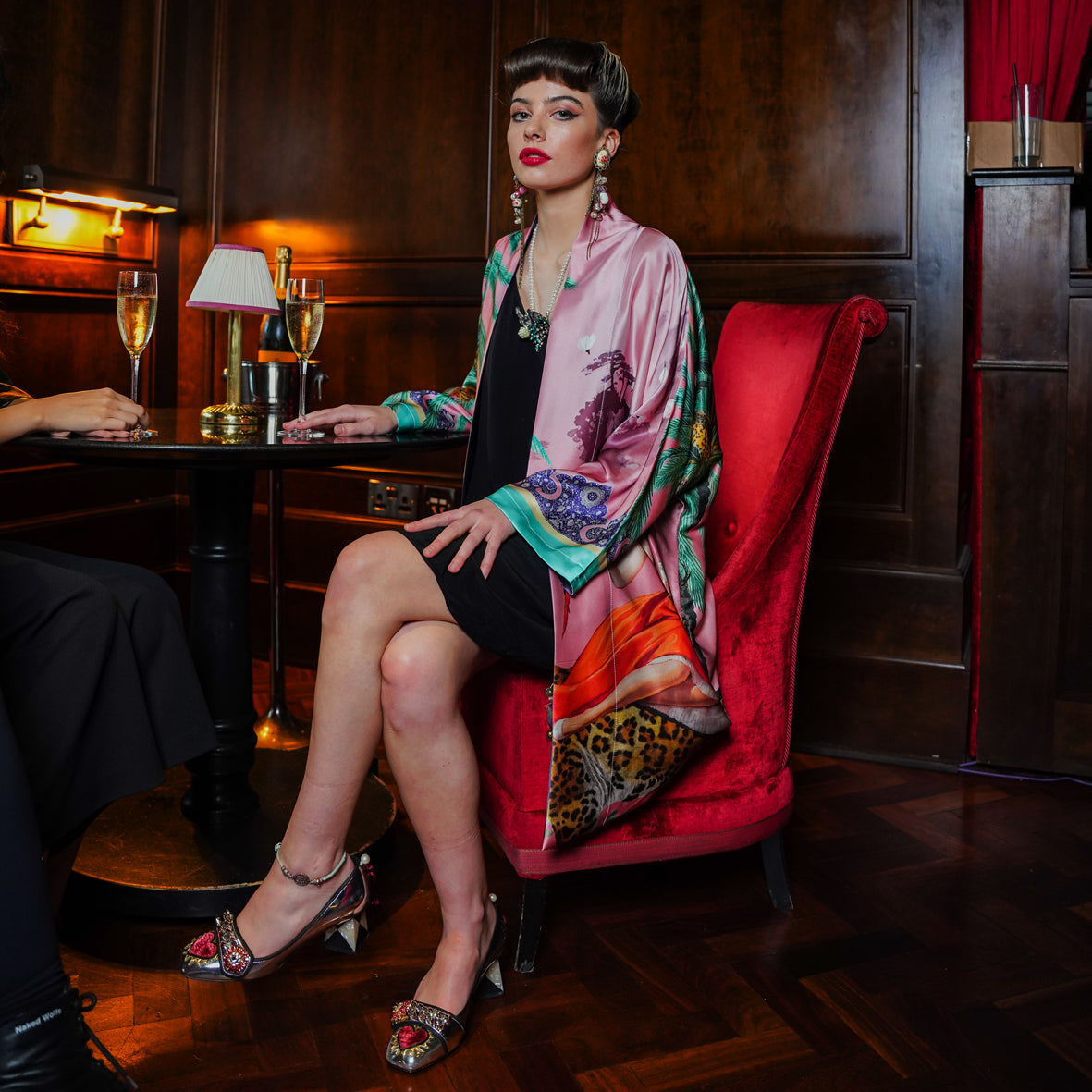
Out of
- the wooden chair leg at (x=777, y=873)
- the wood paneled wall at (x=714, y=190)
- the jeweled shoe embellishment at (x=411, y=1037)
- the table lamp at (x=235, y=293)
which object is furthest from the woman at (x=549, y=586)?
the wood paneled wall at (x=714, y=190)

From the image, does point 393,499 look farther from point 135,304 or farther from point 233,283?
point 135,304

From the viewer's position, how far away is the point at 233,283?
6.93 ft

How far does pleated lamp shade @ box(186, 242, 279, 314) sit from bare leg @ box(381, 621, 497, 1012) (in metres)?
0.85

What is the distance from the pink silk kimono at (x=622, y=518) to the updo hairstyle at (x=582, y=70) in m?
0.17

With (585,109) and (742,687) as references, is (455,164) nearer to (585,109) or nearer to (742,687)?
(585,109)

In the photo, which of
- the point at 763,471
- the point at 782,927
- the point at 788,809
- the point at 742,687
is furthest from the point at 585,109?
the point at 782,927

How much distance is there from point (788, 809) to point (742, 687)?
266mm

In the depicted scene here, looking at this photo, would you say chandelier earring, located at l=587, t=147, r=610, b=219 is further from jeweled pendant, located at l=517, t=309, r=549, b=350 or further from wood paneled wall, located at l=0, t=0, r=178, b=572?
wood paneled wall, located at l=0, t=0, r=178, b=572

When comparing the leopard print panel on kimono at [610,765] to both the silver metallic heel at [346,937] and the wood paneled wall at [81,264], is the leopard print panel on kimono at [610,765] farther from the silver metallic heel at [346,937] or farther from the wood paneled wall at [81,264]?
the wood paneled wall at [81,264]

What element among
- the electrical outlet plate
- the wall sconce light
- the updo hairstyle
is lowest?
the electrical outlet plate

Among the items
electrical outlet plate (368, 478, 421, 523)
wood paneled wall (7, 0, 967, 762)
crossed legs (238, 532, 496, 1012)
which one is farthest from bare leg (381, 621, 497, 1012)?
electrical outlet plate (368, 478, 421, 523)

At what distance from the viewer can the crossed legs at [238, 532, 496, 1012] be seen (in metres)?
1.58

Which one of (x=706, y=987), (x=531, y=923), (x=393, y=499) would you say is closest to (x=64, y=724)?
(x=531, y=923)

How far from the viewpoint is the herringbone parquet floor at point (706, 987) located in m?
1.52
